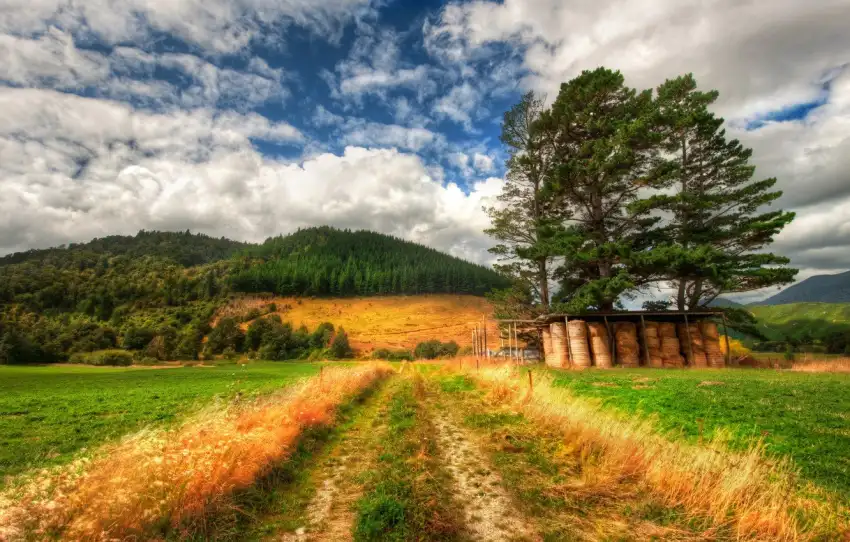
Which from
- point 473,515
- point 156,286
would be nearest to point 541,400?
point 473,515

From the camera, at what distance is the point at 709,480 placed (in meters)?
5.26

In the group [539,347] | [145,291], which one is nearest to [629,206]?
[539,347]

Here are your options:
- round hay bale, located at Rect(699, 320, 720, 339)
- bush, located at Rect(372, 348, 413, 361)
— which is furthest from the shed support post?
bush, located at Rect(372, 348, 413, 361)

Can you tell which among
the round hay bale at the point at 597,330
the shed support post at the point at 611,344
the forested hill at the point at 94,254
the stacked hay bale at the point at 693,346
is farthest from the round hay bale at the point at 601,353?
the forested hill at the point at 94,254

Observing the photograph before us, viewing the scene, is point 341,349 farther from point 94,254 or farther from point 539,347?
point 94,254

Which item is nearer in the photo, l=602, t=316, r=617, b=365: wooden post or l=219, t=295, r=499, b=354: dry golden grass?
l=602, t=316, r=617, b=365: wooden post

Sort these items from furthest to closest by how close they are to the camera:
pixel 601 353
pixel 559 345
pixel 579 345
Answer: pixel 559 345 → pixel 579 345 → pixel 601 353

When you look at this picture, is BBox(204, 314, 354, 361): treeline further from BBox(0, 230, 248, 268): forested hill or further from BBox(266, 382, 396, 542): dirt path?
BBox(0, 230, 248, 268): forested hill

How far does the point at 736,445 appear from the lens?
22.8 feet

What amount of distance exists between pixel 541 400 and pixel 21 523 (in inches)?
443

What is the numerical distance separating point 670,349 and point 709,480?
24638mm

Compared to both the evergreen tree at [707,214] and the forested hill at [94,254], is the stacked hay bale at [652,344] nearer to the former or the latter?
the evergreen tree at [707,214]

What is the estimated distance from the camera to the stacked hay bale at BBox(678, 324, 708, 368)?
25.3m

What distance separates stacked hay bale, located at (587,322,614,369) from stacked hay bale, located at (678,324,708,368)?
5.39 metres
